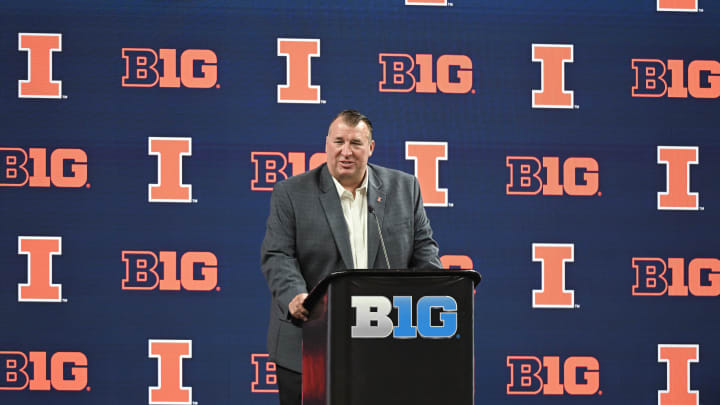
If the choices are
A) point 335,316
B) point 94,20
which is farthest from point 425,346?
point 94,20

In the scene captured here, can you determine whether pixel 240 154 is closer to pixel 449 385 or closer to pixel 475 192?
pixel 475 192

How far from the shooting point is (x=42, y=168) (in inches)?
165

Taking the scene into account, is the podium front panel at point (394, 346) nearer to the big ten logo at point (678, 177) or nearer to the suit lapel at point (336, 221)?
the suit lapel at point (336, 221)

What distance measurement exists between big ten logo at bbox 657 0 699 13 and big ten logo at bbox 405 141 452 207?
148 cm

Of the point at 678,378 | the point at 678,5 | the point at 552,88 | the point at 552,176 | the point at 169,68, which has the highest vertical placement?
the point at 678,5

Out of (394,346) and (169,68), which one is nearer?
(394,346)

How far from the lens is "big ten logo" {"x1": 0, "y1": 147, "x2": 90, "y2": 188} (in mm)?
4176

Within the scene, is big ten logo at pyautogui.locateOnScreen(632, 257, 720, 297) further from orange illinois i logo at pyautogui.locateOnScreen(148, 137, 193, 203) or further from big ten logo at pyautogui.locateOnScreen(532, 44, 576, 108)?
orange illinois i logo at pyautogui.locateOnScreen(148, 137, 193, 203)

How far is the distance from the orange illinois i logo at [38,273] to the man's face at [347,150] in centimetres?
211

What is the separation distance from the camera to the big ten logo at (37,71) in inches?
166

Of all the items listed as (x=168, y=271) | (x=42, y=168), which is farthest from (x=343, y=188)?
(x=42, y=168)

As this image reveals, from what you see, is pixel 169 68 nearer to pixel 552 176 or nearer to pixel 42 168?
pixel 42 168

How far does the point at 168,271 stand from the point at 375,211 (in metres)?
1.85

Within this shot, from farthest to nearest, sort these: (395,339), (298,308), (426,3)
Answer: (426,3) → (298,308) → (395,339)
